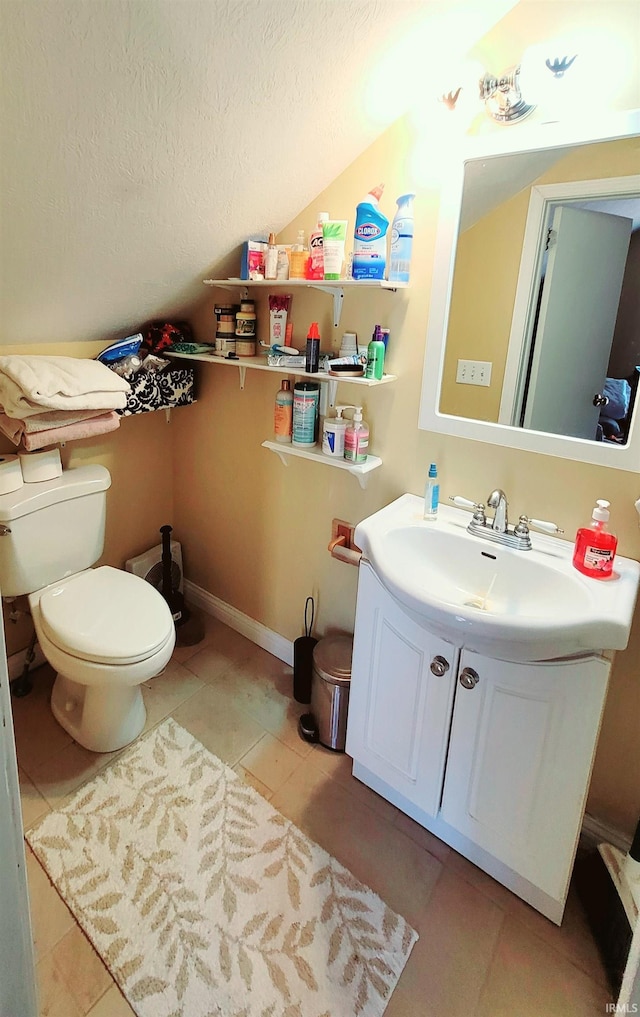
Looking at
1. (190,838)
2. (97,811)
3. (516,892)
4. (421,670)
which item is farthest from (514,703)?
(97,811)

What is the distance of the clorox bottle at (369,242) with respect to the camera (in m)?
1.37

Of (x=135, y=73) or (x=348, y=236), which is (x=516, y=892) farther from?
(x=135, y=73)

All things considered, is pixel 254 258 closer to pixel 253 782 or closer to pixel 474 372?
pixel 474 372

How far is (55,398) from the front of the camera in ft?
4.94

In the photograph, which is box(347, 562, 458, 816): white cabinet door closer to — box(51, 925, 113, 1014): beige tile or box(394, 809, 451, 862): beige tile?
box(394, 809, 451, 862): beige tile

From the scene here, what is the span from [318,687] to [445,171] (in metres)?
1.53

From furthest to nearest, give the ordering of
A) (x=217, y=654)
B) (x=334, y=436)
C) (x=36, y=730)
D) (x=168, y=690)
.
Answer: (x=217, y=654) < (x=168, y=690) < (x=36, y=730) < (x=334, y=436)

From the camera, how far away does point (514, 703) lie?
1.23 metres

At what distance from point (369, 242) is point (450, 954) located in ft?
5.75

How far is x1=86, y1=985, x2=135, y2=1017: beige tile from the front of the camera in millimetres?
1149

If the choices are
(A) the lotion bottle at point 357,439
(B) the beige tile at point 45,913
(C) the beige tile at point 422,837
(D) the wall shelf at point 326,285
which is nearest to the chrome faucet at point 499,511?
(A) the lotion bottle at point 357,439

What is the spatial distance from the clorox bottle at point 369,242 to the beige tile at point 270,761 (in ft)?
4.83

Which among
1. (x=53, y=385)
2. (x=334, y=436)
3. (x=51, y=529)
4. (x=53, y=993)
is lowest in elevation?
(x=53, y=993)

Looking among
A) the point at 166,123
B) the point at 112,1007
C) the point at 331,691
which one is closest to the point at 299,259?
the point at 166,123
